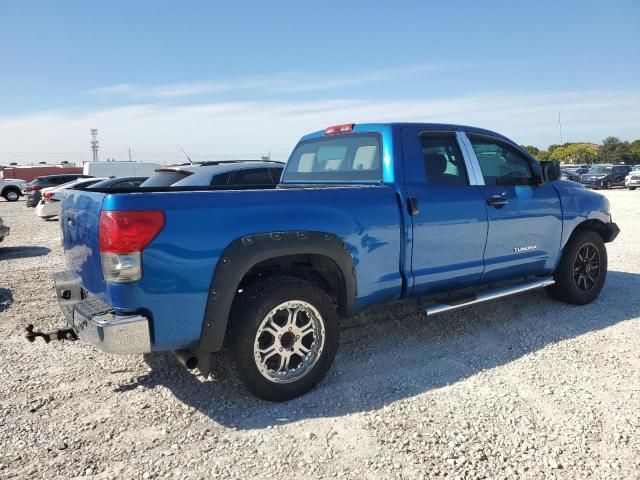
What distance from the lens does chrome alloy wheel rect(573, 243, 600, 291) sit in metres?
5.27

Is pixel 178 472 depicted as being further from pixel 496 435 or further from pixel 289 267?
pixel 496 435

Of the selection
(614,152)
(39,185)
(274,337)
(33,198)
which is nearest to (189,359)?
(274,337)

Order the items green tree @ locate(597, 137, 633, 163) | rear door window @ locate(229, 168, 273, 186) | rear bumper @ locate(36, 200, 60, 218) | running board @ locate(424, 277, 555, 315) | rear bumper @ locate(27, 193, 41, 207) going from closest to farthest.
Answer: running board @ locate(424, 277, 555, 315)
rear door window @ locate(229, 168, 273, 186)
rear bumper @ locate(36, 200, 60, 218)
rear bumper @ locate(27, 193, 41, 207)
green tree @ locate(597, 137, 633, 163)

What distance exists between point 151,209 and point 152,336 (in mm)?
732

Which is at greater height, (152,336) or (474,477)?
(152,336)

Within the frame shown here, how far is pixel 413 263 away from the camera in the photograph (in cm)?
380

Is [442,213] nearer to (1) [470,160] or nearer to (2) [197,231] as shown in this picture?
(1) [470,160]

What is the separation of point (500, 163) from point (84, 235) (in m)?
3.63

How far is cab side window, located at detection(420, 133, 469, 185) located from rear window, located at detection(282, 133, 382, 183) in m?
0.41

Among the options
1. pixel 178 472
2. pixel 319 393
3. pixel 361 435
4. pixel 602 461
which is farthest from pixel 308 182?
pixel 602 461

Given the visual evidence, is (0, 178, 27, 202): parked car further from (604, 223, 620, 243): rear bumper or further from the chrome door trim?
(604, 223, 620, 243): rear bumper

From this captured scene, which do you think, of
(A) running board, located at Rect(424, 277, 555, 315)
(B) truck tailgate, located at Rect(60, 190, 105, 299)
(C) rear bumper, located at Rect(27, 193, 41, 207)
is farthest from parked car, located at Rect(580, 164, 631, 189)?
(B) truck tailgate, located at Rect(60, 190, 105, 299)

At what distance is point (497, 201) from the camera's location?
4.34m

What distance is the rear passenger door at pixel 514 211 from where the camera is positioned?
4.38 metres
